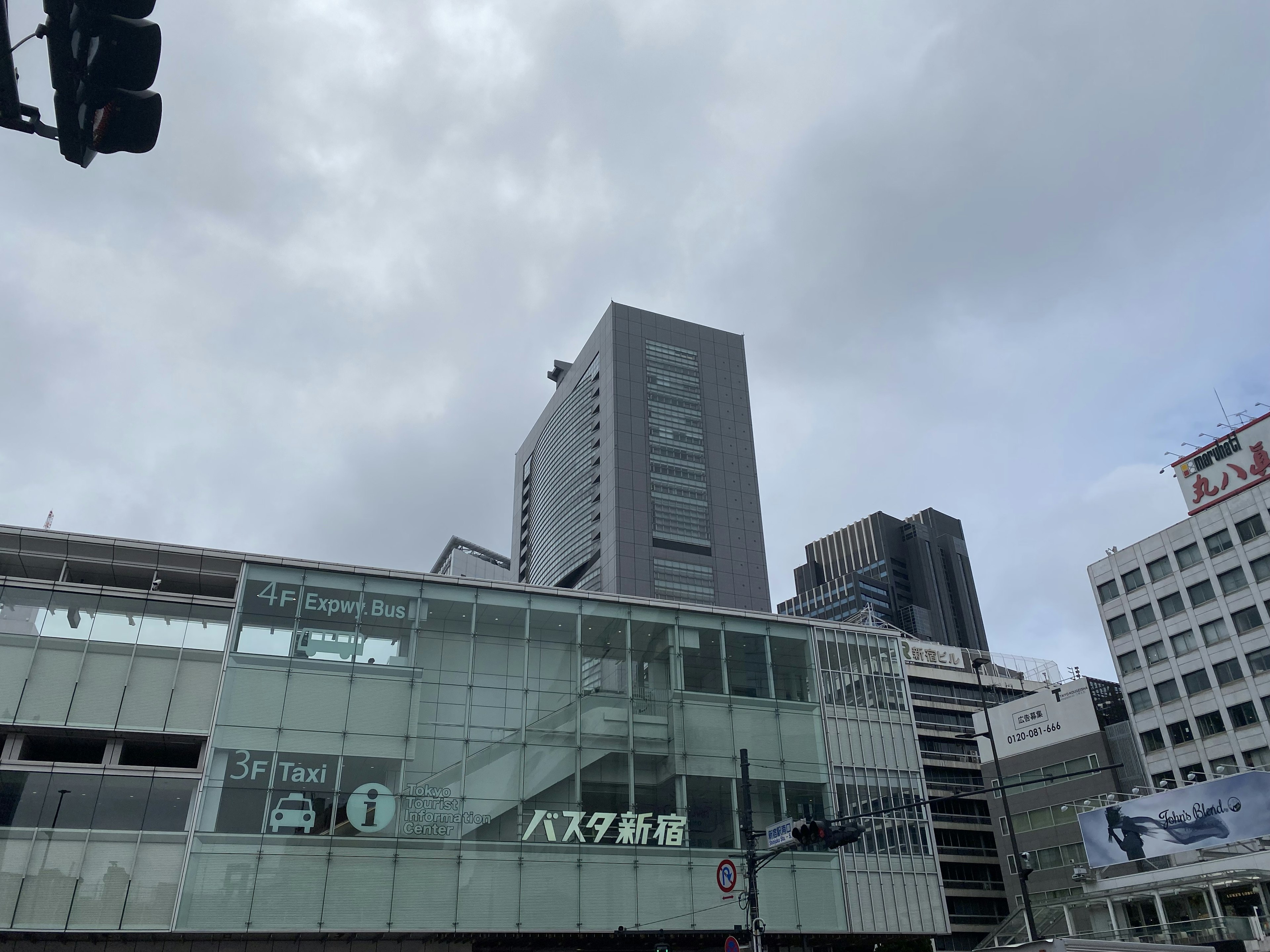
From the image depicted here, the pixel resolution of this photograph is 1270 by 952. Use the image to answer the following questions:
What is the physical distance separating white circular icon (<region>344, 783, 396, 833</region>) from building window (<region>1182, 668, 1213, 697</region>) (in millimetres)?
67505

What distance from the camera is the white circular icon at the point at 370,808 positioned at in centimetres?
3762

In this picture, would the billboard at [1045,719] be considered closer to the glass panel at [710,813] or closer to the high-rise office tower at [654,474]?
the high-rise office tower at [654,474]

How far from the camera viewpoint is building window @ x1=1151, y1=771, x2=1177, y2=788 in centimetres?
7450

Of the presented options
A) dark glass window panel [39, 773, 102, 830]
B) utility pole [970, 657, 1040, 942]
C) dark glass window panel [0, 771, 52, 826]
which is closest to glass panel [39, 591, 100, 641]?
dark glass window panel [0, 771, 52, 826]

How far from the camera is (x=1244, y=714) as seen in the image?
71062mm

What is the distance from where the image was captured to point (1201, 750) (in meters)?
72.7


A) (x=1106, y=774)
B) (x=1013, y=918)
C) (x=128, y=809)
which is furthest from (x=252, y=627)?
(x=1106, y=774)

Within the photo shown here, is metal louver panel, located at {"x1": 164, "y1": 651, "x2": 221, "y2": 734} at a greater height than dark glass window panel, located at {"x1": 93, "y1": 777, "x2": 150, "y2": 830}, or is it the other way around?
metal louver panel, located at {"x1": 164, "y1": 651, "x2": 221, "y2": 734}

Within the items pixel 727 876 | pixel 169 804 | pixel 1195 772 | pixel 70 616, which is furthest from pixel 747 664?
pixel 1195 772

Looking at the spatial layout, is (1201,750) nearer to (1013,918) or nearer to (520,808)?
(1013,918)

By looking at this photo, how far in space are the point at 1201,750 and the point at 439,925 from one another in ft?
210

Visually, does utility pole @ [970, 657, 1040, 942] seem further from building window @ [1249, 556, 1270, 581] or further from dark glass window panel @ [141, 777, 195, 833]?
dark glass window panel @ [141, 777, 195, 833]

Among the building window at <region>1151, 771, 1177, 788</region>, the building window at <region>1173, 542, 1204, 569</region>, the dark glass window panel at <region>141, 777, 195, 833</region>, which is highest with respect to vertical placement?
the building window at <region>1173, 542, 1204, 569</region>

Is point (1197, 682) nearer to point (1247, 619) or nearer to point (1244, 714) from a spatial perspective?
point (1244, 714)
